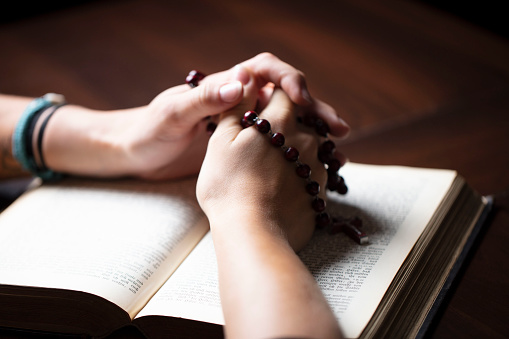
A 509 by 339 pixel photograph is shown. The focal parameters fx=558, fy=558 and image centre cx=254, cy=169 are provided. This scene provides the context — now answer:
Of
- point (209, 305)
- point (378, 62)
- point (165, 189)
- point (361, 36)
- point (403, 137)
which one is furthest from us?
point (361, 36)

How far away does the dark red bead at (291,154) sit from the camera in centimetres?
77

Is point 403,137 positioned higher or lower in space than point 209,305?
higher

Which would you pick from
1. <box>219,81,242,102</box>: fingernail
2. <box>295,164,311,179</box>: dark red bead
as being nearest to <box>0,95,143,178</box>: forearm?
<box>219,81,242,102</box>: fingernail

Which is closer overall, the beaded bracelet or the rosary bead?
the rosary bead

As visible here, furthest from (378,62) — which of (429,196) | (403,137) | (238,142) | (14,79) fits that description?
(14,79)

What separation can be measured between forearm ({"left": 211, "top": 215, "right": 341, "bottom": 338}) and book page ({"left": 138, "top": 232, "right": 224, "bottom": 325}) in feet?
0.16

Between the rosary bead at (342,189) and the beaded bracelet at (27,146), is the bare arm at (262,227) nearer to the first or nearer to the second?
the rosary bead at (342,189)

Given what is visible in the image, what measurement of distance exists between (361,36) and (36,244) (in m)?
1.18

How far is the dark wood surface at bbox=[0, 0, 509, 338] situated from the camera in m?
0.89

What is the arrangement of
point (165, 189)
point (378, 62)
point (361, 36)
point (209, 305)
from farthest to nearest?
point (361, 36) → point (378, 62) → point (165, 189) → point (209, 305)

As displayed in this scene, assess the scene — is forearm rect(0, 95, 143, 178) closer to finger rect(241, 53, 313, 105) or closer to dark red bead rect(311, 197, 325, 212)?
finger rect(241, 53, 313, 105)

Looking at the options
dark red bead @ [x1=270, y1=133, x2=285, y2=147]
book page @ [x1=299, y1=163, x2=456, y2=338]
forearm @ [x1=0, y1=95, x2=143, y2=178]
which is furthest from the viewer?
forearm @ [x1=0, y1=95, x2=143, y2=178]

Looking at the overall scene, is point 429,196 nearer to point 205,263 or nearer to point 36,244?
point 205,263

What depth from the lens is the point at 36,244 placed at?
2.65 feet
